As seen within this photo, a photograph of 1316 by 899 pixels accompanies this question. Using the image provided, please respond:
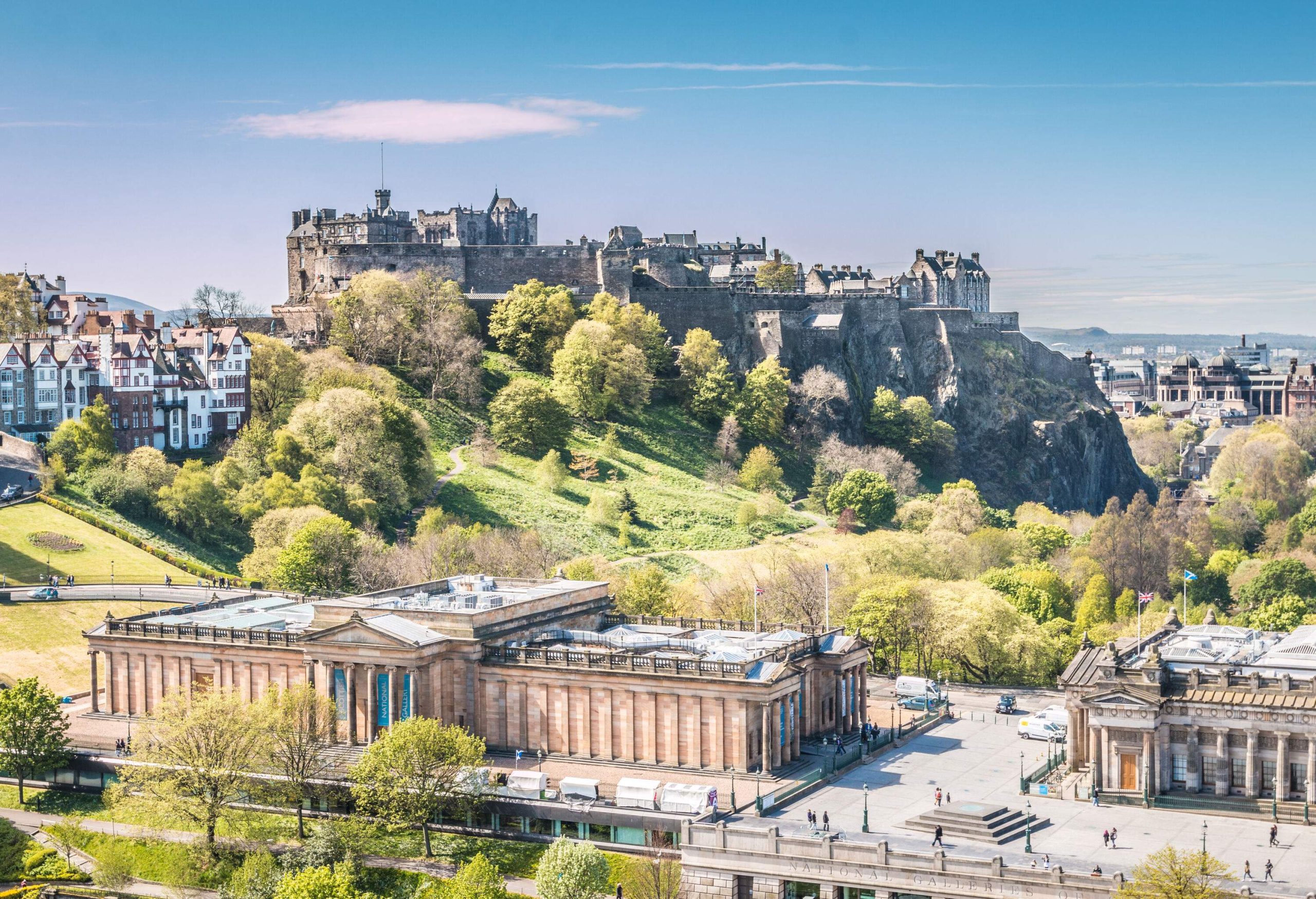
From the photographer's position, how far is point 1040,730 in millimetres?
80000

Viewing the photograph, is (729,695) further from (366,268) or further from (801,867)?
(366,268)

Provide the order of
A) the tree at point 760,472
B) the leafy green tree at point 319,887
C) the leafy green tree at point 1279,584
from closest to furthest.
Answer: the leafy green tree at point 319,887, the leafy green tree at point 1279,584, the tree at point 760,472

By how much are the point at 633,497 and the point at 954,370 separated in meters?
51.7

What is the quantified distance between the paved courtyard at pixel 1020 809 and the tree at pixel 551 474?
5534cm

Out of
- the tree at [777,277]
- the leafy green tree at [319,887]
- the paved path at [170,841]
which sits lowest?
the paved path at [170,841]

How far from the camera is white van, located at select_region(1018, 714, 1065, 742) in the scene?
260ft

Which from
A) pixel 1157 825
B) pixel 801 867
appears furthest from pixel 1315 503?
pixel 801 867

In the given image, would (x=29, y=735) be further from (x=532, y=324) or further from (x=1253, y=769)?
(x=532, y=324)

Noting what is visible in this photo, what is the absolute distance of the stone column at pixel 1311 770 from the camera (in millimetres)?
66438

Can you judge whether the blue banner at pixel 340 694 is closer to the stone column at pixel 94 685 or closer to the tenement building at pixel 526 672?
the tenement building at pixel 526 672

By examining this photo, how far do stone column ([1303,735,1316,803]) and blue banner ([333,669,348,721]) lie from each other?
39252 millimetres

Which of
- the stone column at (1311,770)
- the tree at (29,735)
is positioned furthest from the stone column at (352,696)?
the stone column at (1311,770)

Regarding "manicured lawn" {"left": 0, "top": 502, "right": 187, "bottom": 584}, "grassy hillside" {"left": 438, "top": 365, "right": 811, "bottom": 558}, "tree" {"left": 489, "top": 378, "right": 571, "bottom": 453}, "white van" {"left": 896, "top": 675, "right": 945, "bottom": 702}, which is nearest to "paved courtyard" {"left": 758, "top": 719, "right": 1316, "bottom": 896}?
"white van" {"left": 896, "top": 675, "right": 945, "bottom": 702}

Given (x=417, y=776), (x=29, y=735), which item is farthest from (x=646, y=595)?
(x=29, y=735)
